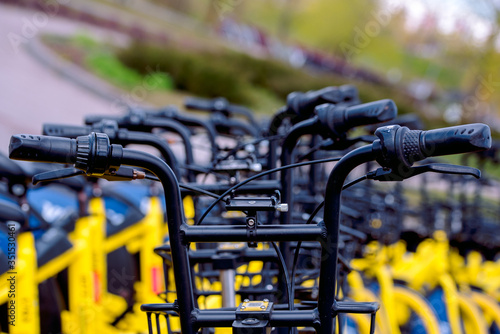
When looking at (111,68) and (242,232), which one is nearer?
(242,232)

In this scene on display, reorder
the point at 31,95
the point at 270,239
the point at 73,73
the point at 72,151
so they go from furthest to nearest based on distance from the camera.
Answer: the point at 73,73 → the point at 31,95 → the point at 270,239 → the point at 72,151

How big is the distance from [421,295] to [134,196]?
225 centimetres

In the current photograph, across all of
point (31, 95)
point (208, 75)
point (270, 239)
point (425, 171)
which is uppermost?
point (208, 75)

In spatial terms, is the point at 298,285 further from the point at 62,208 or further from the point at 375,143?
the point at 62,208

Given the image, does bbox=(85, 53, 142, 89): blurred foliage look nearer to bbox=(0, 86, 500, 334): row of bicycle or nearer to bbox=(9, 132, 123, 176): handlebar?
bbox=(0, 86, 500, 334): row of bicycle

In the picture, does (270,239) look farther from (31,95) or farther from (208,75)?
(208,75)

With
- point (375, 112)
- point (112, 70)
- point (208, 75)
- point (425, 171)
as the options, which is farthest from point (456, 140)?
point (208, 75)

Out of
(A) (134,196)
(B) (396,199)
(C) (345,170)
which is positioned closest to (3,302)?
(C) (345,170)

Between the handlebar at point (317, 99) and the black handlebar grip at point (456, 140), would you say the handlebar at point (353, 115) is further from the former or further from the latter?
the black handlebar grip at point (456, 140)

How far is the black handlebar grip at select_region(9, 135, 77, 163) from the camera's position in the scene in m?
1.25

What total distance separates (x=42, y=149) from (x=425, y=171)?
830 millimetres

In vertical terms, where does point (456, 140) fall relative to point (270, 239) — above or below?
above

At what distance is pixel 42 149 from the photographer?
1269mm

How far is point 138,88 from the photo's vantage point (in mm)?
14469
